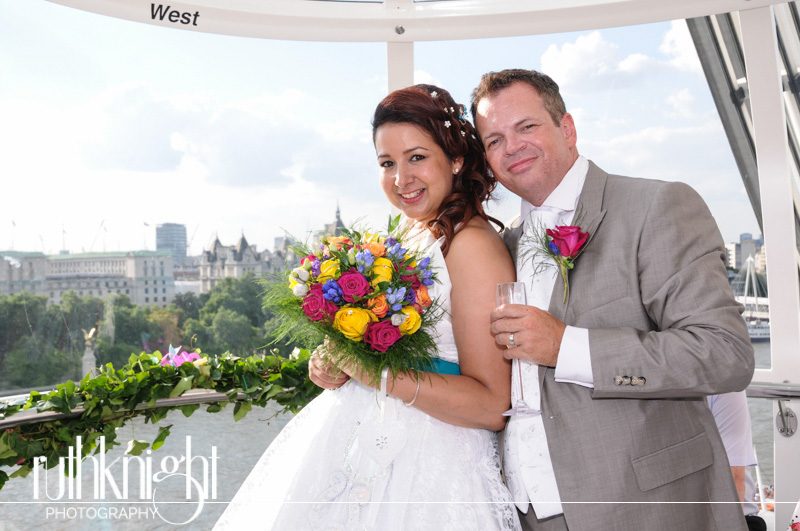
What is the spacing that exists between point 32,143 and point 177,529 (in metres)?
2.39

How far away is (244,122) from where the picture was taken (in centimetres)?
470

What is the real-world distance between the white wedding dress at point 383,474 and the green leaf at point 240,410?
1222mm

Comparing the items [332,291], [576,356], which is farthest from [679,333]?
[332,291]

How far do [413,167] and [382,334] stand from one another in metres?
0.69

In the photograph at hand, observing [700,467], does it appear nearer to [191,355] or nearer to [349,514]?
[349,514]

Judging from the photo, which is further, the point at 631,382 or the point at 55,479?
the point at 55,479

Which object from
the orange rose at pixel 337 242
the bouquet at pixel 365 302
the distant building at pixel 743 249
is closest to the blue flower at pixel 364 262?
the bouquet at pixel 365 302

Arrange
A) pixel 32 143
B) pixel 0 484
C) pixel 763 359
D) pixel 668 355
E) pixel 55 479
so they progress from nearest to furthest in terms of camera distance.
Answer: pixel 668 355, pixel 0 484, pixel 55 479, pixel 32 143, pixel 763 359

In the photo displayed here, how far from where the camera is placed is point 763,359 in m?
4.57

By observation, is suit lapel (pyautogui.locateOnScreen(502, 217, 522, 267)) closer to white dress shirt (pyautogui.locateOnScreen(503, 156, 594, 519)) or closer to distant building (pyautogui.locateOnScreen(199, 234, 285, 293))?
white dress shirt (pyautogui.locateOnScreen(503, 156, 594, 519))

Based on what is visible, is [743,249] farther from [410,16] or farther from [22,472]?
[22,472]

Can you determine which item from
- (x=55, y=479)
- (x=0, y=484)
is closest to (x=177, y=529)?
(x=55, y=479)

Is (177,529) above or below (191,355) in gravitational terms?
below

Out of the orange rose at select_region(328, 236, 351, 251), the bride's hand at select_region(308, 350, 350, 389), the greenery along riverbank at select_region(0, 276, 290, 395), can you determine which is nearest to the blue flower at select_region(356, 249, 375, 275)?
the orange rose at select_region(328, 236, 351, 251)
